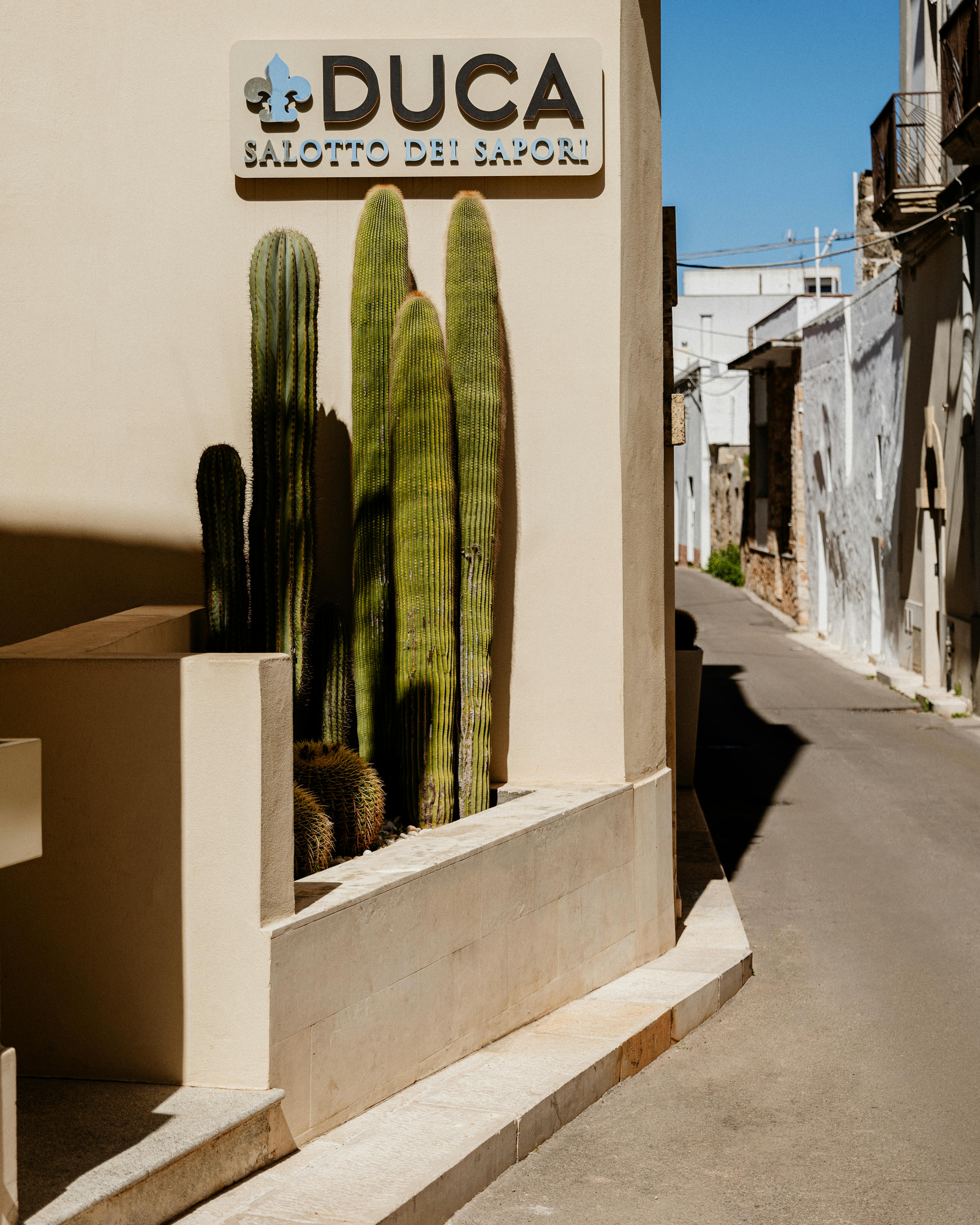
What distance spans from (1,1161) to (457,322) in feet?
14.4

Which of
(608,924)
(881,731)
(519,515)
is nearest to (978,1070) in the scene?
(608,924)

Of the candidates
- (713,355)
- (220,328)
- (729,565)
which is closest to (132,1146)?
(220,328)

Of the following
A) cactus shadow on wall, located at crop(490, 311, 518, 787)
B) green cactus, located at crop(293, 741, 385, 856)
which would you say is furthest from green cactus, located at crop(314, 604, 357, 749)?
cactus shadow on wall, located at crop(490, 311, 518, 787)

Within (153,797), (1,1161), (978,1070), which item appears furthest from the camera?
(978,1070)

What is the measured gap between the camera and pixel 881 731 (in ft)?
49.5

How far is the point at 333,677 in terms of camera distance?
6.32 m

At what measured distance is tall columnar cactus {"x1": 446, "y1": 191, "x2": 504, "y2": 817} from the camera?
6.37 metres

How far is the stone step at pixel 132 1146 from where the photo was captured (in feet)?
10.8

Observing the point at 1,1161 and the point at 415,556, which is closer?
the point at 1,1161

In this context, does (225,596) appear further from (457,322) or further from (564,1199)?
(564,1199)

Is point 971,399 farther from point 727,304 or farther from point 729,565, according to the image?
point 727,304

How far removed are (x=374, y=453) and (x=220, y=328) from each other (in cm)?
106

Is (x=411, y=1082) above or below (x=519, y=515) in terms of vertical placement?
below

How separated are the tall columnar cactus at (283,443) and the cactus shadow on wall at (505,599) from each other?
→ 102 centimetres
